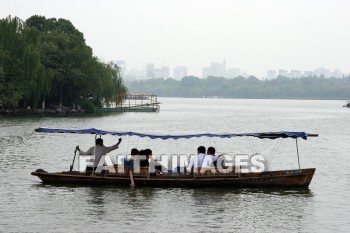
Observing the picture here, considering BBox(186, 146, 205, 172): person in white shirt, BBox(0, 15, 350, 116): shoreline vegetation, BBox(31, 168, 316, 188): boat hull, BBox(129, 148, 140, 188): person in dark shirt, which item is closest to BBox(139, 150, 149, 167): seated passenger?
BBox(129, 148, 140, 188): person in dark shirt

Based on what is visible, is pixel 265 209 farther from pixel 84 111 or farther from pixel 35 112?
pixel 84 111

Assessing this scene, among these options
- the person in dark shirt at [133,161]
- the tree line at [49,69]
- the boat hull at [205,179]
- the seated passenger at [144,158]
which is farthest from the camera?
the tree line at [49,69]

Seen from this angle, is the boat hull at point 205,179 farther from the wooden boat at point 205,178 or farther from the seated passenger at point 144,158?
the seated passenger at point 144,158

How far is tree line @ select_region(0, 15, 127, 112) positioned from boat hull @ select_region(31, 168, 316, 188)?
4535cm

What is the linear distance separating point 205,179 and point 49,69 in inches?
2243

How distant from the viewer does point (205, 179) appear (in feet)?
78.5

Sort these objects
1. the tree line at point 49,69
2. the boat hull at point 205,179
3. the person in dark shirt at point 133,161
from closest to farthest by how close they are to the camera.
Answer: the boat hull at point 205,179 → the person in dark shirt at point 133,161 → the tree line at point 49,69

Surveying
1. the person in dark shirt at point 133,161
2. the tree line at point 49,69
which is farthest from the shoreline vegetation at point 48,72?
the person in dark shirt at point 133,161

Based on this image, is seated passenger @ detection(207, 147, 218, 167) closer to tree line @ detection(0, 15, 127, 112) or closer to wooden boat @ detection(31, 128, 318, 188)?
wooden boat @ detection(31, 128, 318, 188)

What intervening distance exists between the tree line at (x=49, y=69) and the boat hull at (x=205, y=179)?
4535 centimetres

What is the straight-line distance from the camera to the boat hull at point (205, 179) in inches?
944

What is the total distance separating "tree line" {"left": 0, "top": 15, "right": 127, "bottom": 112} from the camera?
231 feet

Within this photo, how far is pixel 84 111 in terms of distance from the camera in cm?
9412

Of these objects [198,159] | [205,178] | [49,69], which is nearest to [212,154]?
[198,159]
